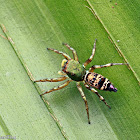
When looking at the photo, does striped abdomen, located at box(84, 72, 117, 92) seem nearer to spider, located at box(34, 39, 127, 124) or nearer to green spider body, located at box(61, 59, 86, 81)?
spider, located at box(34, 39, 127, 124)

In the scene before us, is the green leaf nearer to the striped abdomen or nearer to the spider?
the spider

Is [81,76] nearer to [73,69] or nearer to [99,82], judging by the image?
[73,69]

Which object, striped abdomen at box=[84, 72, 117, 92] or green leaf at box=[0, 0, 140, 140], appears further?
green leaf at box=[0, 0, 140, 140]

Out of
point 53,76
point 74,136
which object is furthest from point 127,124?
point 53,76

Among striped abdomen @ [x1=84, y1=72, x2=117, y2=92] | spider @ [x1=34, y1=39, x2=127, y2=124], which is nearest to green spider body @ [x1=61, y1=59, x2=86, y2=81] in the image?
spider @ [x1=34, y1=39, x2=127, y2=124]

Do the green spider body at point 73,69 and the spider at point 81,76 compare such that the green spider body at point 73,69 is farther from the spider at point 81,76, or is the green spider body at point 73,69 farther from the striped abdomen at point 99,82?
the striped abdomen at point 99,82

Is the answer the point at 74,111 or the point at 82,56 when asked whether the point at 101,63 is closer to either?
the point at 82,56

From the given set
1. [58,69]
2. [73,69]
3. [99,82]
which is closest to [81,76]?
[73,69]
